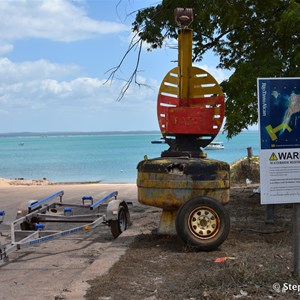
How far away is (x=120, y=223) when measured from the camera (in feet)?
28.6

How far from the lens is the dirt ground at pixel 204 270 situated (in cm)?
483

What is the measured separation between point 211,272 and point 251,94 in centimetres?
463

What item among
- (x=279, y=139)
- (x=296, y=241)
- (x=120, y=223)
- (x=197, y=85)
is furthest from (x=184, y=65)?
(x=296, y=241)

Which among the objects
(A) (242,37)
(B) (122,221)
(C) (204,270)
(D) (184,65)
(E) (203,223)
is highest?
(A) (242,37)

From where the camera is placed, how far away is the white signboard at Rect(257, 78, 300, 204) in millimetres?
5074

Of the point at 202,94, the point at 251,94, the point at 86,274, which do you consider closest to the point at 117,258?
the point at 86,274

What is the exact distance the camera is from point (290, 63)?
9328mm

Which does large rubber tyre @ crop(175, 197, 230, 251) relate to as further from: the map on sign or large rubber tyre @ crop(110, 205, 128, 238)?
large rubber tyre @ crop(110, 205, 128, 238)

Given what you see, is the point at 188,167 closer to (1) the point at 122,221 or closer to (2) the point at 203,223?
(2) the point at 203,223

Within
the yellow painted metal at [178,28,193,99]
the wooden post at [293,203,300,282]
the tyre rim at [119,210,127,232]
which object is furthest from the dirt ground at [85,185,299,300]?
the yellow painted metal at [178,28,193,99]

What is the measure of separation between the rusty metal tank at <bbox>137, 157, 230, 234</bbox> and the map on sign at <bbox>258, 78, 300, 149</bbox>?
1.97 m

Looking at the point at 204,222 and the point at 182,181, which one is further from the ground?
the point at 182,181

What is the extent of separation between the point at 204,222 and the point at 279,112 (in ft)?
7.14

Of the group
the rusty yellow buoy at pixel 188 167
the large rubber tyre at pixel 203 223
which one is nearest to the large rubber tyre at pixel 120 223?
the rusty yellow buoy at pixel 188 167
